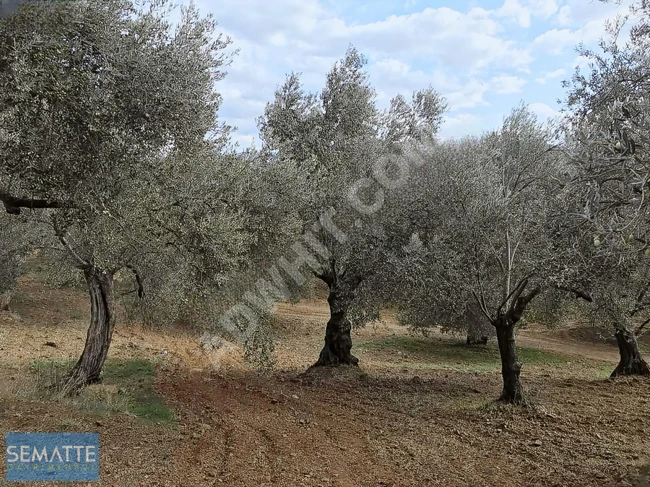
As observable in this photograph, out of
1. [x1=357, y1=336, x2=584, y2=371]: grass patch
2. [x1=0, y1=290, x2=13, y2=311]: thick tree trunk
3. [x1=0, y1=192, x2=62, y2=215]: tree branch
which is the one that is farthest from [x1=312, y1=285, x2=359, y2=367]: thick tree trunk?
[x1=0, y1=290, x2=13, y2=311]: thick tree trunk

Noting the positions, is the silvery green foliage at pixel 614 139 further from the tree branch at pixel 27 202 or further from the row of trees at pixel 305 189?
the tree branch at pixel 27 202

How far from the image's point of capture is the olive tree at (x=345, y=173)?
1208cm

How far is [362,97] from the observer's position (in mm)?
14680

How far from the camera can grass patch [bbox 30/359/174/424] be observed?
31.7 ft

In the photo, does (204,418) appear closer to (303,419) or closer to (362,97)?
(303,419)

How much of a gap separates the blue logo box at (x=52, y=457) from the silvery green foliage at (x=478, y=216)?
6.64 m

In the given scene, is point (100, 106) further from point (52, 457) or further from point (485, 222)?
point (485, 222)

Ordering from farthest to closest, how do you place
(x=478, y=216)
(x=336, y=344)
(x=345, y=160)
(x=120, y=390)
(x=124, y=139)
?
(x=336, y=344), (x=345, y=160), (x=120, y=390), (x=478, y=216), (x=124, y=139)

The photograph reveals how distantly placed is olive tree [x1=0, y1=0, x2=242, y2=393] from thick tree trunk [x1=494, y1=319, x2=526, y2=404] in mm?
6866

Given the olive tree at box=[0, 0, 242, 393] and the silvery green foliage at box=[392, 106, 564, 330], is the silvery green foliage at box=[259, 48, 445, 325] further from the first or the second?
the olive tree at box=[0, 0, 242, 393]

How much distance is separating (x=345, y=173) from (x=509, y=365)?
20.9 ft

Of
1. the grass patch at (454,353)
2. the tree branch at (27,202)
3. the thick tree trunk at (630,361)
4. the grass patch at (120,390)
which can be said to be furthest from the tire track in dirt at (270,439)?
the thick tree trunk at (630,361)

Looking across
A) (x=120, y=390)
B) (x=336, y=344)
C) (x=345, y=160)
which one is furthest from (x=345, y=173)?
(x=120, y=390)

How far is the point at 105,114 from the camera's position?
6637mm
